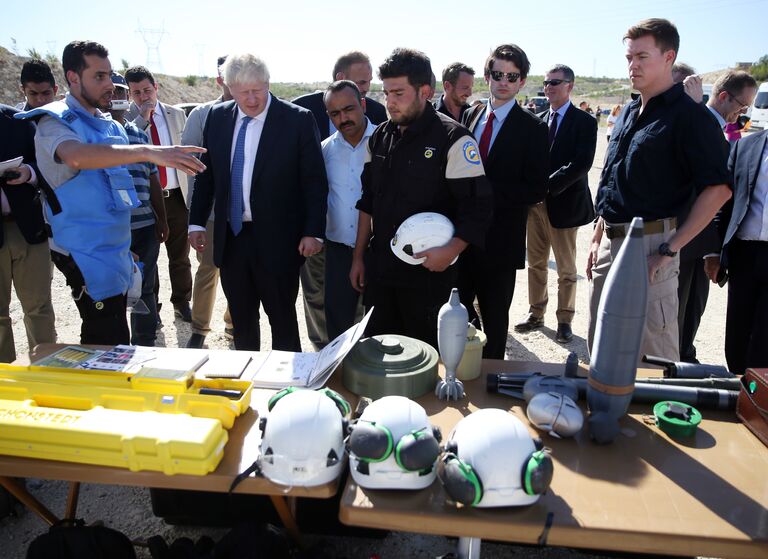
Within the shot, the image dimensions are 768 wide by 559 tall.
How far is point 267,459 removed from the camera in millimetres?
1433

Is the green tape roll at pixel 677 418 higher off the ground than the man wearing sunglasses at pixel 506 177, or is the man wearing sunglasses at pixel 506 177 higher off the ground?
the man wearing sunglasses at pixel 506 177

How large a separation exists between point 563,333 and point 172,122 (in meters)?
3.98

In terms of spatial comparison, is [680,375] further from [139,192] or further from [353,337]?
[139,192]

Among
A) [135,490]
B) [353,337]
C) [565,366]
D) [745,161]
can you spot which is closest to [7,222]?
[135,490]

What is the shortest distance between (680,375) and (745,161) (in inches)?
67.0

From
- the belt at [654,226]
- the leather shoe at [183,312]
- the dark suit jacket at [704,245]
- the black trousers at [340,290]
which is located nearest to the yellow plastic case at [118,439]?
the black trousers at [340,290]

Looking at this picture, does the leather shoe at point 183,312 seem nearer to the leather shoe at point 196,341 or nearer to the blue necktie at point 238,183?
the leather shoe at point 196,341

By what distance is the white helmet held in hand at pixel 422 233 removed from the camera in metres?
2.46


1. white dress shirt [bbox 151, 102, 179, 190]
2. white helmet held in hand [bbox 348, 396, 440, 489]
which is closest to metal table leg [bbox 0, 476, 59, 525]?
white helmet held in hand [bbox 348, 396, 440, 489]

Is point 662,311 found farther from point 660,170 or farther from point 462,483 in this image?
point 462,483

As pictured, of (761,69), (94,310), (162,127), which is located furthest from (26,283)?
(761,69)

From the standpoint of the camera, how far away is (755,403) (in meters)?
1.69

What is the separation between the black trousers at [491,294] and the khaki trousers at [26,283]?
273 cm

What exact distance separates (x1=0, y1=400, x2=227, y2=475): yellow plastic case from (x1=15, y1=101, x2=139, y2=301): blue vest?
4.12 feet
